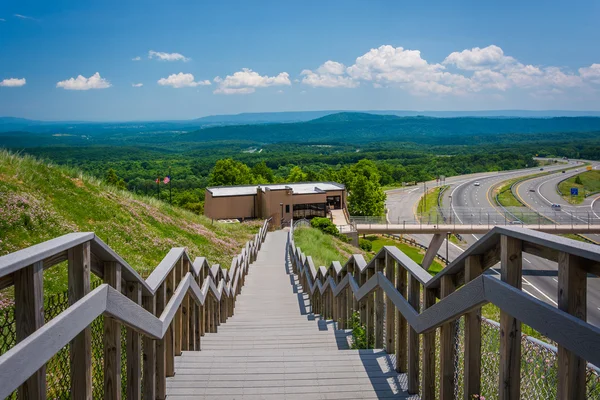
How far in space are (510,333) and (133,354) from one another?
87.6 inches

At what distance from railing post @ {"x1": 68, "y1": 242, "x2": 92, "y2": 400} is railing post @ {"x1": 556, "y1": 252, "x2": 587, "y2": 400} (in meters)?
2.03

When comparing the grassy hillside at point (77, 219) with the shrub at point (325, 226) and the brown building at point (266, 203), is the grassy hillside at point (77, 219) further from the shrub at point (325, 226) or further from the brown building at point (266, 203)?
the brown building at point (266, 203)

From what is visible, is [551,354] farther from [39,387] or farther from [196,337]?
[196,337]

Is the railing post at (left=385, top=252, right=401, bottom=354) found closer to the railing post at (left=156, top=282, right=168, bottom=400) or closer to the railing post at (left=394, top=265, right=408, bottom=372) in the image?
the railing post at (left=394, top=265, right=408, bottom=372)

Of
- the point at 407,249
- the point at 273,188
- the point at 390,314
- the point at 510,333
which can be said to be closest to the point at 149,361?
the point at 390,314

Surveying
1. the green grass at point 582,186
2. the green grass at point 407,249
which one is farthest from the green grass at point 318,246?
the green grass at point 582,186

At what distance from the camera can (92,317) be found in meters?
2.41

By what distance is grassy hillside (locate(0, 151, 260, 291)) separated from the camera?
10.5 meters

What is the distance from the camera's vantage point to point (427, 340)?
3654 mm

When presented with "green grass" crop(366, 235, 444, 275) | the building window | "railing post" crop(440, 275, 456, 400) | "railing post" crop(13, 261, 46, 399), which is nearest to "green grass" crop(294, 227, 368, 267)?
"green grass" crop(366, 235, 444, 275)

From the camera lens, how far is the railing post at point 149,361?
11.6 feet

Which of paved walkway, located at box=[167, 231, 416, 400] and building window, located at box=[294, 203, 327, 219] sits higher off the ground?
paved walkway, located at box=[167, 231, 416, 400]

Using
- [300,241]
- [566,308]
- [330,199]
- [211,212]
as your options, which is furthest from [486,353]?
[330,199]

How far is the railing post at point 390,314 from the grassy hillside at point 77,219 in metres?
4.40
